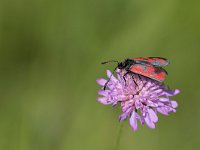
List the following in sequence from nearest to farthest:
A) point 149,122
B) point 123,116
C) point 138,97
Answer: point 123,116, point 149,122, point 138,97

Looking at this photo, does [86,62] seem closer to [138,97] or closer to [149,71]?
[138,97]

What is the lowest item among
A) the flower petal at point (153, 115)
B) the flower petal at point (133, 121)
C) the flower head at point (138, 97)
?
the flower petal at point (133, 121)

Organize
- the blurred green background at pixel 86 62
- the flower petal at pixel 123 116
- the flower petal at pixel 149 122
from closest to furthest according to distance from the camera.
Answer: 1. the flower petal at pixel 123 116
2. the flower petal at pixel 149 122
3. the blurred green background at pixel 86 62

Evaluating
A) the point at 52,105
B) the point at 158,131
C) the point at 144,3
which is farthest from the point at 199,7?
the point at 52,105

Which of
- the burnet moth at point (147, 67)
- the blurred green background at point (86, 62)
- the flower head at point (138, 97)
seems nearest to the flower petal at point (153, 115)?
the flower head at point (138, 97)

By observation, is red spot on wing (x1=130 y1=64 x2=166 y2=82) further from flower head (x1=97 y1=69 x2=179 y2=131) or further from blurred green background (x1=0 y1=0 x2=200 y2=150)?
blurred green background (x1=0 y1=0 x2=200 y2=150)

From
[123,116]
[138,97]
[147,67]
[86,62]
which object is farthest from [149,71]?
[86,62]

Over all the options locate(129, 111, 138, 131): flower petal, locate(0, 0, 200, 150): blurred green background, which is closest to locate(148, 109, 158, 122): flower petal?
locate(129, 111, 138, 131): flower petal

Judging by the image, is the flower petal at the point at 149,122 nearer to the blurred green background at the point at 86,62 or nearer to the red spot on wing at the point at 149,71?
the red spot on wing at the point at 149,71
